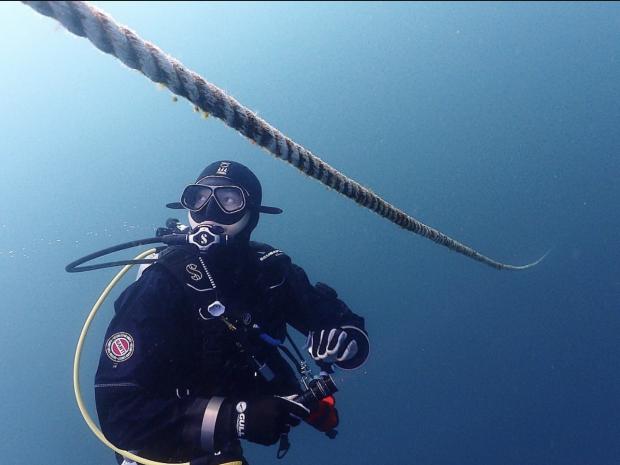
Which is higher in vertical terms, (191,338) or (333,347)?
(333,347)

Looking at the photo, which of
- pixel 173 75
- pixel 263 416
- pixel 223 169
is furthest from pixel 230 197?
pixel 173 75

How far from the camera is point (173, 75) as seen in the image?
50.7 inches

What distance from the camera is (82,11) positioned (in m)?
1.08

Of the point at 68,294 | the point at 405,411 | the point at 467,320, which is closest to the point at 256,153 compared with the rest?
the point at 68,294

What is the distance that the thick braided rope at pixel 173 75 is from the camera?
1.08 meters

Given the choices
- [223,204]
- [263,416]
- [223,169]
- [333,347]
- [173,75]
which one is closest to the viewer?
[173,75]

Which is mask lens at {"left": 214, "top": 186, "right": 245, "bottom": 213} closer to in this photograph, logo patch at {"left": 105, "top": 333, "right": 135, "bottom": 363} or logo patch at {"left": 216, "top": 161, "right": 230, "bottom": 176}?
logo patch at {"left": 216, "top": 161, "right": 230, "bottom": 176}

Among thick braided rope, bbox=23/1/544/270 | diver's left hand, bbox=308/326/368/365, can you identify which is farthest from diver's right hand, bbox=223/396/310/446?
thick braided rope, bbox=23/1/544/270

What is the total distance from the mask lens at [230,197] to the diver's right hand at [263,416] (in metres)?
1.38

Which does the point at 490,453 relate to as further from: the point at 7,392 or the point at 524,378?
the point at 7,392

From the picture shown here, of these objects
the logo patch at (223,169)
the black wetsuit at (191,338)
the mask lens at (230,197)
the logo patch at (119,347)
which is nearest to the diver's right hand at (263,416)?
the black wetsuit at (191,338)

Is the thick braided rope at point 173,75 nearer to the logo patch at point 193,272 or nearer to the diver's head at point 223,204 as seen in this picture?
the logo patch at point 193,272

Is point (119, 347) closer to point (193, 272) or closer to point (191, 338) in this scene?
point (191, 338)

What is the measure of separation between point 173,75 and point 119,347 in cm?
167
